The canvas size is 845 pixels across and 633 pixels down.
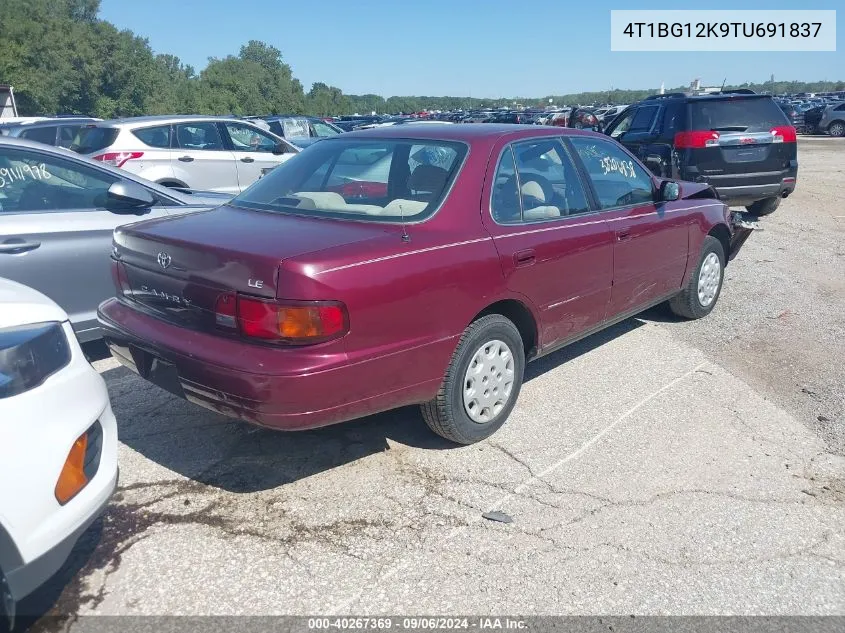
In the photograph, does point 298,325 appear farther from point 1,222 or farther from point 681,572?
point 1,222

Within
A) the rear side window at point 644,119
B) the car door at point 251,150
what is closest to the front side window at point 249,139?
the car door at point 251,150

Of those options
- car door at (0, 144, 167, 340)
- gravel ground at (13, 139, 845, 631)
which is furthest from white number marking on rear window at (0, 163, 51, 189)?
gravel ground at (13, 139, 845, 631)

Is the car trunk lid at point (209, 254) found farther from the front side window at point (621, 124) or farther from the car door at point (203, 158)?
the front side window at point (621, 124)

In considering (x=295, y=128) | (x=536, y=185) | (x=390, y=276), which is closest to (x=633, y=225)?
(x=536, y=185)

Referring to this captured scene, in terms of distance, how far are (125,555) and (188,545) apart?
25cm

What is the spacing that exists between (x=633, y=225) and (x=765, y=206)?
678 cm

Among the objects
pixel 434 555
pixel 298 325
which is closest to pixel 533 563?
pixel 434 555

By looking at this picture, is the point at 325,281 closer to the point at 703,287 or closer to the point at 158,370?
the point at 158,370

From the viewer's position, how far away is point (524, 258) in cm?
409

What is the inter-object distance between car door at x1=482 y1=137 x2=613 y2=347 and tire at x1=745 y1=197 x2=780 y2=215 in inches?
275

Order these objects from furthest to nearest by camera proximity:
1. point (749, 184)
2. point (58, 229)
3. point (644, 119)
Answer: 1. point (644, 119)
2. point (749, 184)
3. point (58, 229)

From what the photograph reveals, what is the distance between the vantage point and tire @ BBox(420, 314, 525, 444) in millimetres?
3812

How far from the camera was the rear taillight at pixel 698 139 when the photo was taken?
970cm

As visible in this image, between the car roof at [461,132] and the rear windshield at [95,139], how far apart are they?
21.8ft
